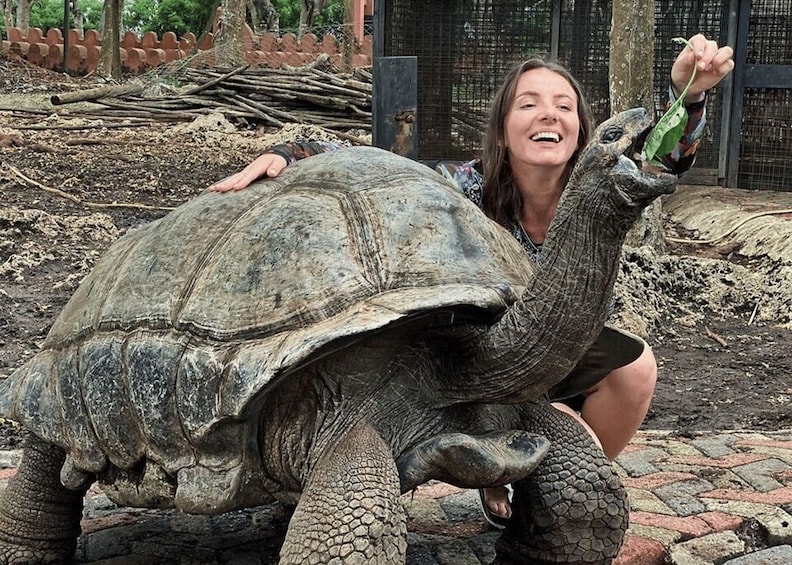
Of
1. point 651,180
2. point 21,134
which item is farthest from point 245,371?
point 21,134

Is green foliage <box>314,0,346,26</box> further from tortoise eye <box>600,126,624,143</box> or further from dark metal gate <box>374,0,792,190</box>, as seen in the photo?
tortoise eye <box>600,126,624,143</box>

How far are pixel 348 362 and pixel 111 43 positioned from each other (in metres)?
20.3

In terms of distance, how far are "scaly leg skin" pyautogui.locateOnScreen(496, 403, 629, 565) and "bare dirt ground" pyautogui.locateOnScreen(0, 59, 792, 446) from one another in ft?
6.26

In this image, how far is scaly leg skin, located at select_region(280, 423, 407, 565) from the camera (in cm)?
208

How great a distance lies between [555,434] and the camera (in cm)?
249

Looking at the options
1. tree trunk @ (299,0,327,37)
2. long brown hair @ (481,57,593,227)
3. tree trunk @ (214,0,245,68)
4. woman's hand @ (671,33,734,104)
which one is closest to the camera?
woman's hand @ (671,33,734,104)

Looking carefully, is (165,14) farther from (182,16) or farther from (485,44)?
(485,44)

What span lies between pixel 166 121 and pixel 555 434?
11.3m

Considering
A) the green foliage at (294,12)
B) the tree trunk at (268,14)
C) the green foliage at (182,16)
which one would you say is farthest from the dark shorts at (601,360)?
the green foliage at (294,12)

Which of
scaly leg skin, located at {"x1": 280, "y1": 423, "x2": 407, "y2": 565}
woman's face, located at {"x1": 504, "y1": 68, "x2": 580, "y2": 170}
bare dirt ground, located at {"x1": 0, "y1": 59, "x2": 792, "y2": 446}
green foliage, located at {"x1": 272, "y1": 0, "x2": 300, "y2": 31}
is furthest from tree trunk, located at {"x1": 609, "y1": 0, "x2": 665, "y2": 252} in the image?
green foliage, located at {"x1": 272, "y1": 0, "x2": 300, "y2": 31}

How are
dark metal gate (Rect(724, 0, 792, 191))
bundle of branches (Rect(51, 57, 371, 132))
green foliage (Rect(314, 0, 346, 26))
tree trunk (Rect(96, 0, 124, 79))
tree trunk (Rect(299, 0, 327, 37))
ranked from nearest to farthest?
dark metal gate (Rect(724, 0, 792, 191)), bundle of branches (Rect(51, 57, 371, 132)), tree trunk (Rect(96, 0, 124, 79)), tree trunk (Rect(299, 0, 327, 37)), green foliage (Rect(314, 0, 346, 26))

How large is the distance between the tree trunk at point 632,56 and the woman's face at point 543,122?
392 cm

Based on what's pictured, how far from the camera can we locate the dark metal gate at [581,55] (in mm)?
8914

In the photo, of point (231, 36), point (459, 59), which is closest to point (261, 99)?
point (231, 36)
